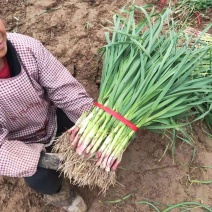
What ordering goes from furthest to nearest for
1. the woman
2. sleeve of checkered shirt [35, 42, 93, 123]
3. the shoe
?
the shoe < sleeve of checkered shirt [35, 42, 93, 123] < the woman

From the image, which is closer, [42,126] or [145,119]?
[145,119]

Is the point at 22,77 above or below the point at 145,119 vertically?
above

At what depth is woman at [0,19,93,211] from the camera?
1.47 meters

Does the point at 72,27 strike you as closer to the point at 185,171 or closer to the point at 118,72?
the point at 118,72

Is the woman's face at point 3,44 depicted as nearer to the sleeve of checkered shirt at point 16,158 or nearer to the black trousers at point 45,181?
the sleeve of checkered shirt at point 16,158

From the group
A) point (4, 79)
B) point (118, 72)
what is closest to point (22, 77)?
point (4, 79)

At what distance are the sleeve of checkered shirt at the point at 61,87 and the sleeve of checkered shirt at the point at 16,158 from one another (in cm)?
27

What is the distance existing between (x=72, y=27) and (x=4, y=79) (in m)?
1.19

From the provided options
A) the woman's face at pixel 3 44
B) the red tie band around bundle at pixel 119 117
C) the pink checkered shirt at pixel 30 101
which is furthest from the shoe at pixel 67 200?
the woman's face at pixel 3 44

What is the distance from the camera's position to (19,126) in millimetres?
1667

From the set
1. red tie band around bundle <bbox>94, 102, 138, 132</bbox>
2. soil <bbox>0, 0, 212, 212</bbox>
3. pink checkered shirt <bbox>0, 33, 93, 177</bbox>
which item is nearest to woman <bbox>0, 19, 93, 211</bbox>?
pink checkered shirt <bbox>0, 33, 93, 177</bbox>

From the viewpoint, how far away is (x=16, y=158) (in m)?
1.49

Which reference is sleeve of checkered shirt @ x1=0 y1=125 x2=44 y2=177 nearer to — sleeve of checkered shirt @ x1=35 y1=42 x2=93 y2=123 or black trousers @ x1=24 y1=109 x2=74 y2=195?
black trousers @ x1=24 y1=109 x2=74 y2=195

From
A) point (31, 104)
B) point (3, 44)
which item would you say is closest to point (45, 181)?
point (31, 104)
